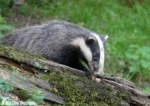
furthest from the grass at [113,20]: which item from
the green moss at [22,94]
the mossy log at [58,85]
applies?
the green moss at [22,94]

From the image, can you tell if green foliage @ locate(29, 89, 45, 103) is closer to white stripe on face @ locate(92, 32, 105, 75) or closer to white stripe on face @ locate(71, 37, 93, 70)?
white stripe on face @ locate(92, 32, 105, 75)

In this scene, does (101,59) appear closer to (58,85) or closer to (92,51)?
(92,51)

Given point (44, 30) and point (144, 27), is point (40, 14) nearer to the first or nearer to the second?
point (144, 27)

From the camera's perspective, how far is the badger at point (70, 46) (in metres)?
5.27

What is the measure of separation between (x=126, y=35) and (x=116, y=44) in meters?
0.44

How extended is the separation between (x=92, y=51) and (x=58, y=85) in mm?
1295

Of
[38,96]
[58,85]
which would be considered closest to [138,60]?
[58,85]

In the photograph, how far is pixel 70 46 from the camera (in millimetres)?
5359

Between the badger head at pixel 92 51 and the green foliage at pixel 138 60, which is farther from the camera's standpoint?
the green foliage at pixel 138 60

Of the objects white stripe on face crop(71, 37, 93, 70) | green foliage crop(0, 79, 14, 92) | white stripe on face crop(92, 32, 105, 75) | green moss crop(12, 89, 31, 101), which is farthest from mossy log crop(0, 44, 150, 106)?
white stripe on face crop(71, 37, 93, 70)

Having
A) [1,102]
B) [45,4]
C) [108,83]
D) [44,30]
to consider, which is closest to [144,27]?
[45,4]

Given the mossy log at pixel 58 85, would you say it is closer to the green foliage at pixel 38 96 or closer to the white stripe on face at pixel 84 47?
the green foliage at pixel 38 96

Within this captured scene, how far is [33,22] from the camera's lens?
8.33 meters

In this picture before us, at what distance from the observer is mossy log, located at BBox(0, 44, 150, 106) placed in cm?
388
